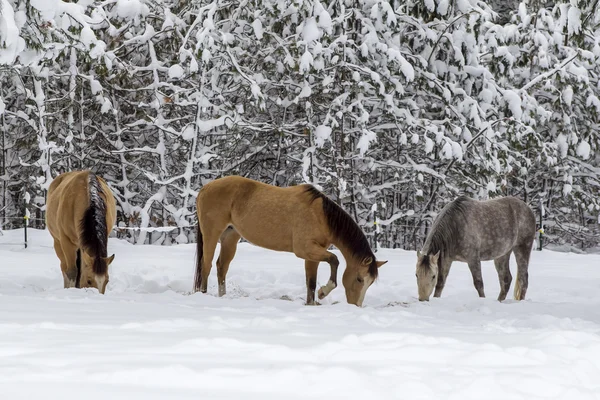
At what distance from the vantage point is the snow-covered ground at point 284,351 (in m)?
2.42

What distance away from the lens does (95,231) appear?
6.90 metres

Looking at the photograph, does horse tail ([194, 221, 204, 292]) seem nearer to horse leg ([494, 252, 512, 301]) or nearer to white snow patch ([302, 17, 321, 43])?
horse leg ([494, 252, 512, 301])

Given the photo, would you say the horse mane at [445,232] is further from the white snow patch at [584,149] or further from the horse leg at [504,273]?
the white snow patch at [584,149]

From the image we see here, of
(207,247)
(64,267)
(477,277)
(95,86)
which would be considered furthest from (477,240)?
(95,86)

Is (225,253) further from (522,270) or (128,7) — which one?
(128,7)

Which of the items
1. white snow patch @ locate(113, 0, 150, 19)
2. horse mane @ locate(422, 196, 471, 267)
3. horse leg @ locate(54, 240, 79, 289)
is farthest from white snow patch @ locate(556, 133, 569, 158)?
horse leg @ locate(54, 240, 79, 289)

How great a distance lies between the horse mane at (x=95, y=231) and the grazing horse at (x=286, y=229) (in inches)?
48.8

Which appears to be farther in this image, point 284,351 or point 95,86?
point 95,86

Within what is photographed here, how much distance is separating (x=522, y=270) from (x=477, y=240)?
0.95 meters

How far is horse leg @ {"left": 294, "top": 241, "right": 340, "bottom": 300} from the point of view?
7016mm

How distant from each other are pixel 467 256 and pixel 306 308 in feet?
9.11

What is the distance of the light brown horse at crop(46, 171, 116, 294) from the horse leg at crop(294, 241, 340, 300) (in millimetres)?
2059

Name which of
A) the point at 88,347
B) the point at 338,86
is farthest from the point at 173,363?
the point at 338,86

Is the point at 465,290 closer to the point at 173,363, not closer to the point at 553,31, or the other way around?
the point at 173,363
